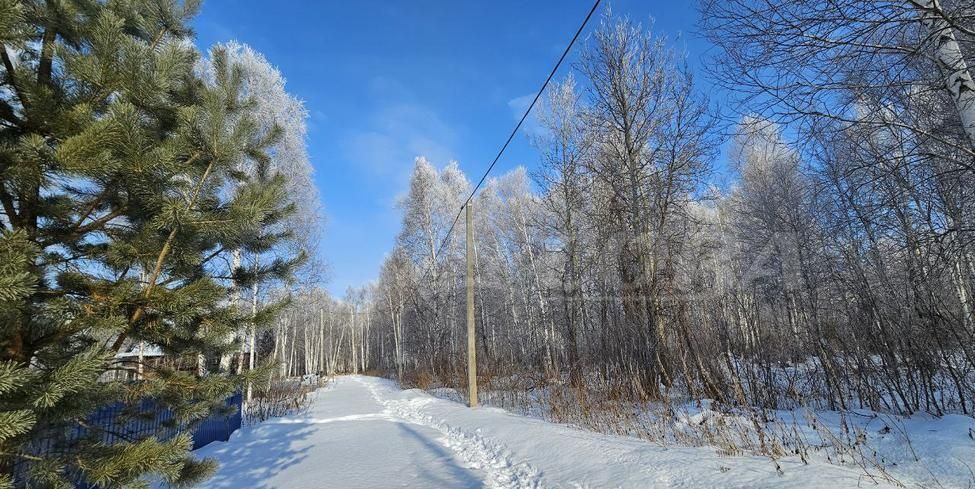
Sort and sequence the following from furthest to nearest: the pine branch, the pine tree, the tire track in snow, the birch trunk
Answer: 1. the tire track in snow
2. the birch trunk
3. the pine branch
4. the pine tree

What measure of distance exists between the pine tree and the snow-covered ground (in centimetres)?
312

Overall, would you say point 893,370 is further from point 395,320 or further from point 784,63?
point 395,320

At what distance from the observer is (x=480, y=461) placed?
543cm

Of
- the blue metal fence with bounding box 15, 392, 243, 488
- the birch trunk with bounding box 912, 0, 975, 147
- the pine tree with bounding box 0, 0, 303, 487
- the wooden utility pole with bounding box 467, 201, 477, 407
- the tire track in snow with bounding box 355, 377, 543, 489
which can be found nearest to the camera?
the pine tree with bounding box 0, 0, 303, 487

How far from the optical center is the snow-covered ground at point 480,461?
3.43 metres

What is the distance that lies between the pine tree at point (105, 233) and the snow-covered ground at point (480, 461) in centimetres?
312

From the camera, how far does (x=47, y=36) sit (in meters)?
1.97

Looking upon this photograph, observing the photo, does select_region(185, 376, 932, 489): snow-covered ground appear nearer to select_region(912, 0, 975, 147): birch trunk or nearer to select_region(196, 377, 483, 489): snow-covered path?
select_region(196, 377, 483, 489): snow-covered path

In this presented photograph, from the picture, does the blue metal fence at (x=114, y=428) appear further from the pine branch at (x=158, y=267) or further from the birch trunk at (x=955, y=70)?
the birch trunk at (x=955, y=70)

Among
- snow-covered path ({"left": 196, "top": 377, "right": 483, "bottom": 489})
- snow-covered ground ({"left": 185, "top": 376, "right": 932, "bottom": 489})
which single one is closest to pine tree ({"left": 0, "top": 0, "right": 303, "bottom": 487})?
snow-covered path ({"left": 196, "top": 377, "right": 483, "bottom": 489})

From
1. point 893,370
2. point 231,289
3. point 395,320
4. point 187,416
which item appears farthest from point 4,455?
point 395,320

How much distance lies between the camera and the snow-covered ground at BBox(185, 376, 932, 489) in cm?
343

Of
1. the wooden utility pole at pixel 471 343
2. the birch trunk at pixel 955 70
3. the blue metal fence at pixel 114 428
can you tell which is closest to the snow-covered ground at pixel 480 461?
the wooden utility pole at pixel 471 343

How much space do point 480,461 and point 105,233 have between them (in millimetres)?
4650
